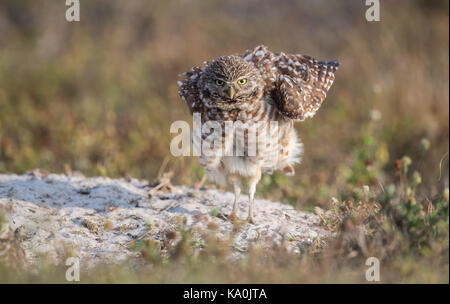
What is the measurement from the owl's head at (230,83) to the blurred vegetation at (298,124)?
1133mm

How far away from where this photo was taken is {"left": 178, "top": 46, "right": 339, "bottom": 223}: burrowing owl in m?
4.04

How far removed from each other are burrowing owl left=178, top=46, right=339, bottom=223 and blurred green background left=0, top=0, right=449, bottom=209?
2.83 ft

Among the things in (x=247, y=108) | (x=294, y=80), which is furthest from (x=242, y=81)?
(x=294, y=80)

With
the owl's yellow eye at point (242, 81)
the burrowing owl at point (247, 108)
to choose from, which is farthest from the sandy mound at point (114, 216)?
the owl's yellow eye at point (242, 81)

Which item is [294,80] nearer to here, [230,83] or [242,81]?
[242,81]

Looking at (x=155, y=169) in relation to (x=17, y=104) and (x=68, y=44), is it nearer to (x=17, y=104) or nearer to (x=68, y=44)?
(x=17, y=104)

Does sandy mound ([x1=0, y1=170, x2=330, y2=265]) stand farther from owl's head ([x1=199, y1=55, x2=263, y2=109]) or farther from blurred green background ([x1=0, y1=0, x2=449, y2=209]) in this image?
owl's head ([x1=199, y1=55, x2=263, y2=109])

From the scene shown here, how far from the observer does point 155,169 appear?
22.5 feet

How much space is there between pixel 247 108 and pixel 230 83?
267 mm

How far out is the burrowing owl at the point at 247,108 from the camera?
4.04m

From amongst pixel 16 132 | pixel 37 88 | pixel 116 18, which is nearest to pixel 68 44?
pixel 116 18

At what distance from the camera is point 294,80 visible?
14.5ft
